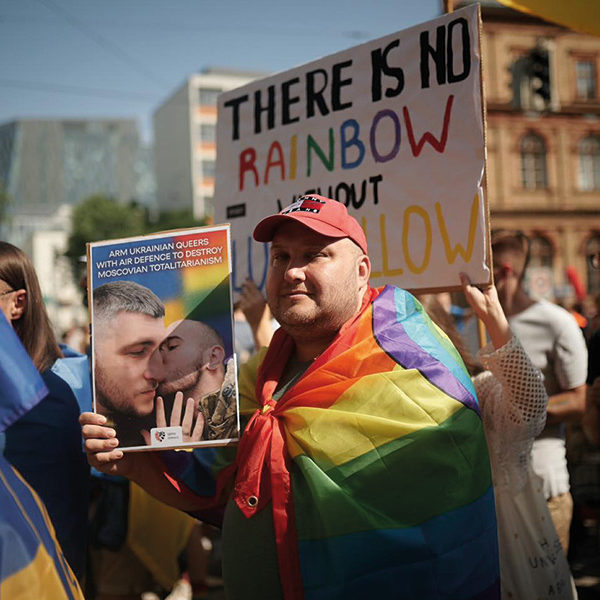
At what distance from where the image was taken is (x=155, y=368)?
2.20 meters

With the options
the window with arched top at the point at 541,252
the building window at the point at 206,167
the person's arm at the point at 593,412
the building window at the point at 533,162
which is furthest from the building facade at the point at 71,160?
the person's arm at the point at 593,412

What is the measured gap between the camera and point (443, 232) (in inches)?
117

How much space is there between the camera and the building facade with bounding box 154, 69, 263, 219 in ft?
204

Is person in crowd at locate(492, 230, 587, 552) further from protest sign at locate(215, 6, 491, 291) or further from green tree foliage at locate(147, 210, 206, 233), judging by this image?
green tree foliage at locate(147, 210, 206, 233)

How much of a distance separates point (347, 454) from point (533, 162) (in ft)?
115

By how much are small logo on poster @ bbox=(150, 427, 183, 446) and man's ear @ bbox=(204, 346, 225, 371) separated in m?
0.21

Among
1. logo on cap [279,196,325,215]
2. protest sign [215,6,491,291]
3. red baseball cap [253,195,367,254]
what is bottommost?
red baseball cap [253,195,367,254]

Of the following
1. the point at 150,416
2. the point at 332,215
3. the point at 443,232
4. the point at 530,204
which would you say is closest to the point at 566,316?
the point at 443,232

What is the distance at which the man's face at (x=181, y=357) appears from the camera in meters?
2.18

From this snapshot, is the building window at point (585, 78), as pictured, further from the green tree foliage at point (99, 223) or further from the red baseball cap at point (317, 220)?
the red baseball cap at point (317, 220)

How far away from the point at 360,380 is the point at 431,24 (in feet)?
5.63

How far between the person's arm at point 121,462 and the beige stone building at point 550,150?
1258 inches

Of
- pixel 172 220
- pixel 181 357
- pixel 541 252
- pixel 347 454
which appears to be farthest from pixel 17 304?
pixel 172 220

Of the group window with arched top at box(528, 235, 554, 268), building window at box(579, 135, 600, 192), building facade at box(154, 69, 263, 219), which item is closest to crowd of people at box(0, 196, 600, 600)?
window with arched top at box(528, 235, 554, 268)
